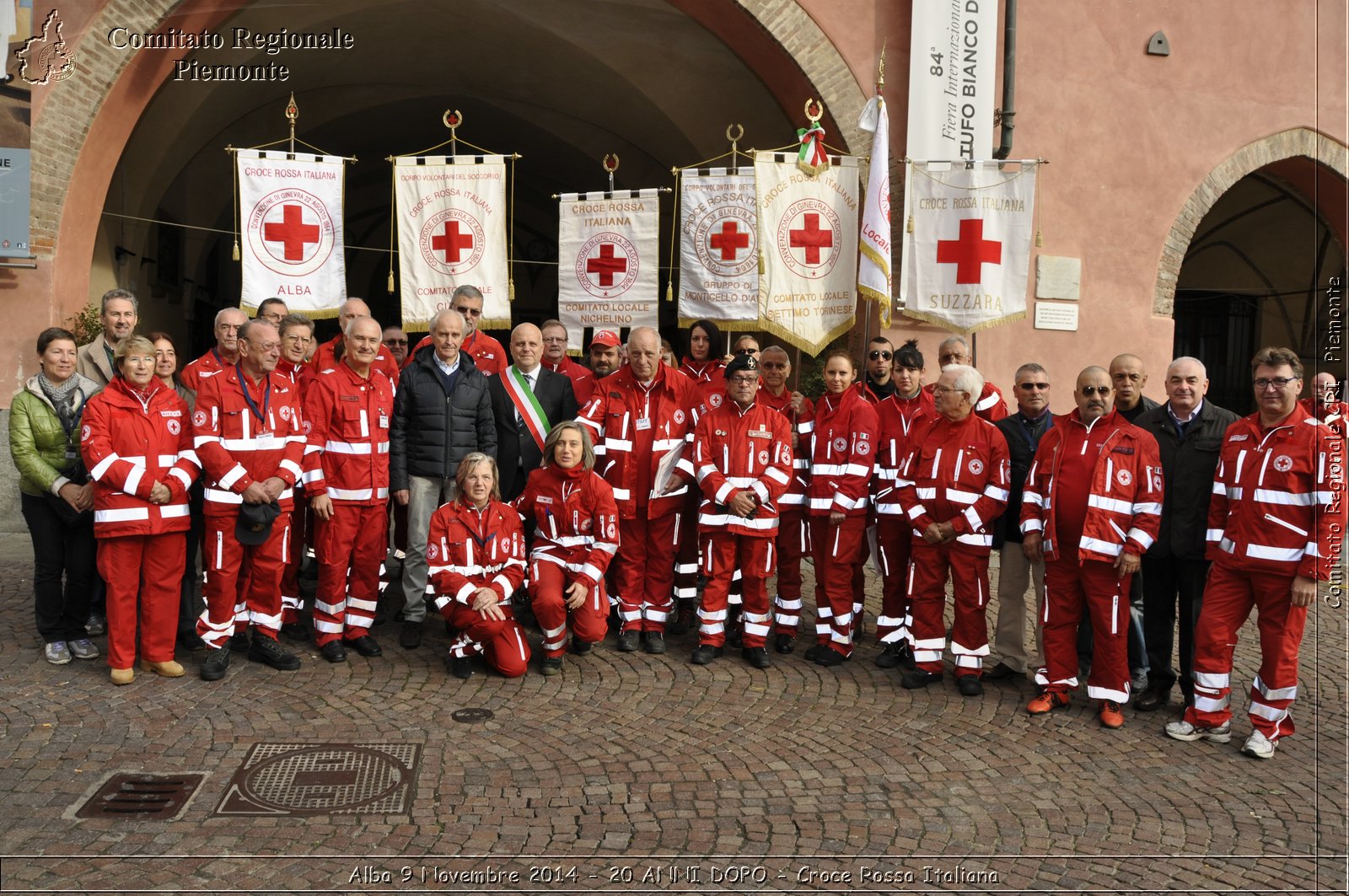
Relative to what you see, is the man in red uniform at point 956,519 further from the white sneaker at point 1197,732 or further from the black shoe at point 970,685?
the white sneaker at point 1197,732

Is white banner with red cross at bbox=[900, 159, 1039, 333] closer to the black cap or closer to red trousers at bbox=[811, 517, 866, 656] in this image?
red trousers at bbox=[811, 517, 866, 656]

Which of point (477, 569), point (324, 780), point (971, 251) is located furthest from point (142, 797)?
point (971, 251)

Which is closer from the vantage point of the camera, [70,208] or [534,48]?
[70,208]

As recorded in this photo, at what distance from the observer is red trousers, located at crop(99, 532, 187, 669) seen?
579 cm

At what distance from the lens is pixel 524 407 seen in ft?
23.6

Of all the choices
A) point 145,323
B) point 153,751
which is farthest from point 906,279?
point 145,323

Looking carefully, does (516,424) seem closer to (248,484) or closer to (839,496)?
(248,484)

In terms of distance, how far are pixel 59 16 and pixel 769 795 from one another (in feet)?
32.6

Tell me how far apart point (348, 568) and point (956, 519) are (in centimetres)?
372

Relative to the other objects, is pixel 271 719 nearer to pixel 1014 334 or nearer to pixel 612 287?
pixel 612 287

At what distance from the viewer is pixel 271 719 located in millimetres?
5336

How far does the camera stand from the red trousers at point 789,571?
6.88 metres

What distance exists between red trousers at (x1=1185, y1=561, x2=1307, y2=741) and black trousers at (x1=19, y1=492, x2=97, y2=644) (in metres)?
6.42

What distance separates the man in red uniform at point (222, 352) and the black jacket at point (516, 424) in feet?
5.49
